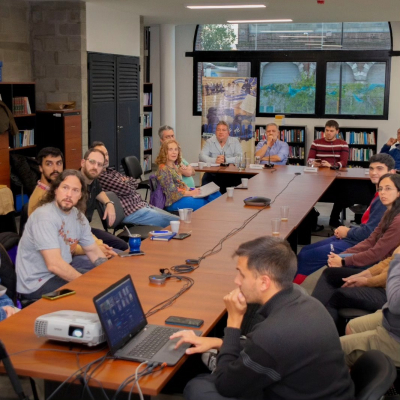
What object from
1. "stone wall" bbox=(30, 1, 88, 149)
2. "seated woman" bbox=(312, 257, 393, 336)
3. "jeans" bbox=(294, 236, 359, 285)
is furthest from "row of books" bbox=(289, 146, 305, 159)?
"seated woman" bbox=(312, 257, 393, 336)

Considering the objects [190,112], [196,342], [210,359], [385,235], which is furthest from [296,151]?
[196,342]

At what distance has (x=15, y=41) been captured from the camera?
902cm

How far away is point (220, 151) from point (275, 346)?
642 centimetres

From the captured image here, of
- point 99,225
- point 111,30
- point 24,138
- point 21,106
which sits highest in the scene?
point 111,30

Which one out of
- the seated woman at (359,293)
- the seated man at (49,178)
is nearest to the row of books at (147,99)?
the seated man at (49,178)

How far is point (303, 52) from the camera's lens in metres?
12.4

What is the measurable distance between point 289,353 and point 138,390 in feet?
1.77

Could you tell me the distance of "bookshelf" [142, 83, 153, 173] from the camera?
12508 millimetres

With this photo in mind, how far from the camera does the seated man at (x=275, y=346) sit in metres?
2.23

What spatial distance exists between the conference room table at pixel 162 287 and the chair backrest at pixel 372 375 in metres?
0.65

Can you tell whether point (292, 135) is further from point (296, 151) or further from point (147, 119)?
point (147, 119)

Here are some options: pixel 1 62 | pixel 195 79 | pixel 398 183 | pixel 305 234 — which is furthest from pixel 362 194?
pixel 195 79

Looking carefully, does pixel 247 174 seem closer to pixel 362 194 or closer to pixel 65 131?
pixel 362 194

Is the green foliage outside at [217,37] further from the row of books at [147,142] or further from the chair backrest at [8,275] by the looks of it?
the chair backrest at [8,275]
